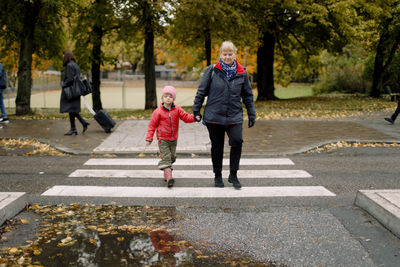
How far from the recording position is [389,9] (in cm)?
2503

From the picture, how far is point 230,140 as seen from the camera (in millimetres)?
6156

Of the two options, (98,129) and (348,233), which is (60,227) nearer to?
(348,233)

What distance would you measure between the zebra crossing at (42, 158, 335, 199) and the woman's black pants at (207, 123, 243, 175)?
0.38m

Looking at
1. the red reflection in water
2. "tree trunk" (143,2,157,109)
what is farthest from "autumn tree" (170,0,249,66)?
the red reflection in water

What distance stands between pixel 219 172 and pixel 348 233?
2287mm

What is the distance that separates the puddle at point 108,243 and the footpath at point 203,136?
3.89 metres

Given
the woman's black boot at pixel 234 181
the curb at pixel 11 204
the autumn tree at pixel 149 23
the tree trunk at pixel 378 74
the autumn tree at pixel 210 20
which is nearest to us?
the curb at pixel 11 204

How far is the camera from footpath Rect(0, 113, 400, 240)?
937 centimetres

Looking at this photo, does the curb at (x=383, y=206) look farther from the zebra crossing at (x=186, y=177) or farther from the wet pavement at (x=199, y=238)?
the zebra crossing at (x=186, y=177)

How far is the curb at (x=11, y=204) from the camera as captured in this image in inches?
191

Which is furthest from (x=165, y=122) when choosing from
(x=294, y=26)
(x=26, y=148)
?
(x=294, y=26)

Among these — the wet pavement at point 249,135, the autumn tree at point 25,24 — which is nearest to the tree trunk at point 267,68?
the wet pavement at point 249,135

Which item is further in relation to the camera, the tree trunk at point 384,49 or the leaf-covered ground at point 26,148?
the tree trunk at point 384,49

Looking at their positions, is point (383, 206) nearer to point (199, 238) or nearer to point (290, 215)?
point (290, 215)
